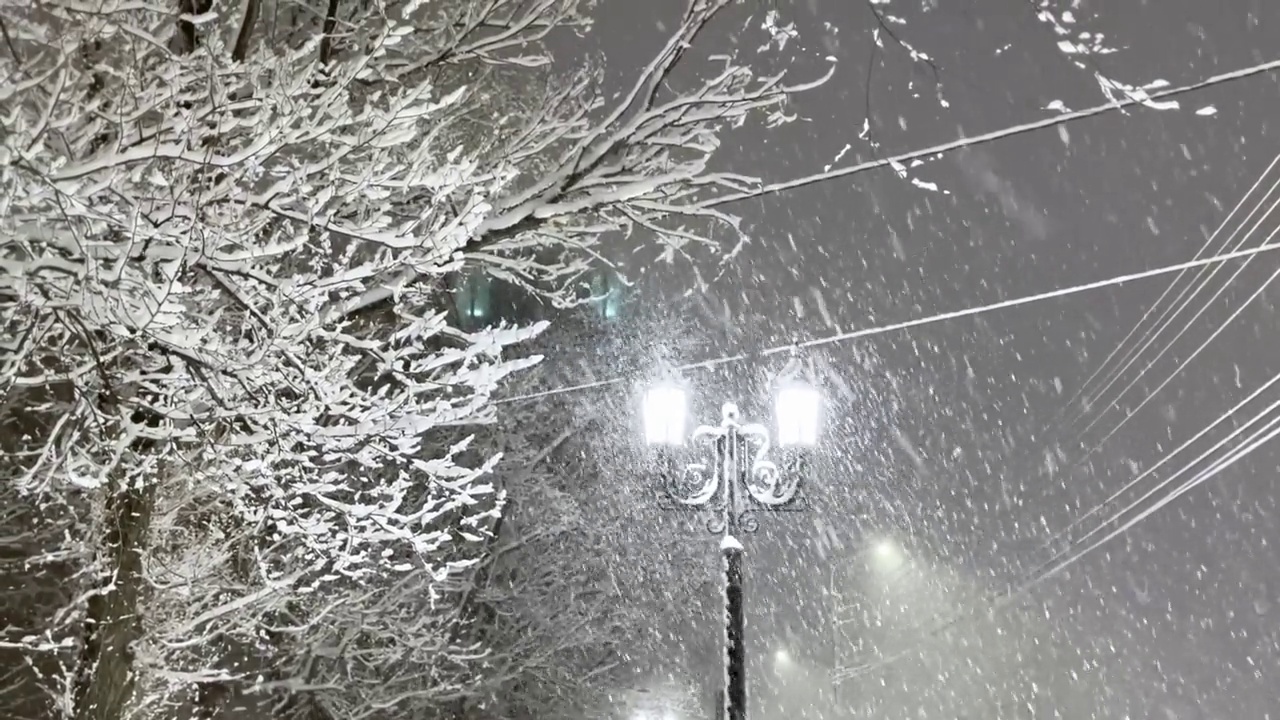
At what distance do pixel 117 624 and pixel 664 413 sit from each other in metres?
4.02

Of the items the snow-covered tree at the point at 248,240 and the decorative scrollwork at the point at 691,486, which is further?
the decorative scrollwork at the point at 691,486

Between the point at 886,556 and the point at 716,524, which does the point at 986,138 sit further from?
the point at 886,556

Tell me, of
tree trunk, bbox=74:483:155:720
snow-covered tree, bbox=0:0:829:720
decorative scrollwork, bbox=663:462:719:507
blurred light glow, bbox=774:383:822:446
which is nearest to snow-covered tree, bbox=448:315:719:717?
decorative scrollwork, bbox=663:462:719:507

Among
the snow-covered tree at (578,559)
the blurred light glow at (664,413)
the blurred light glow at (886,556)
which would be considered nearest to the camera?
the blurred light glow at (664,413)

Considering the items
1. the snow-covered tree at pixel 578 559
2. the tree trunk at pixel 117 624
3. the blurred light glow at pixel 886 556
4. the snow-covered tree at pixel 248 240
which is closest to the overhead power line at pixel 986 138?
the snow-covered tree at pixel 248 240

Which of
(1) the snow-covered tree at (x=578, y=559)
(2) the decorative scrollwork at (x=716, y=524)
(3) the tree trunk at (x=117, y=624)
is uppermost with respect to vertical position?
(1) the snow-covered tree at (x=578, y=559)

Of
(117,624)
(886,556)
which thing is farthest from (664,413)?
(886,556)

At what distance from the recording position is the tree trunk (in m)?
4.90

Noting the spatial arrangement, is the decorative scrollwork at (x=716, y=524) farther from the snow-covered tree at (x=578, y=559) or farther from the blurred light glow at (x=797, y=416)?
the snow-covered tree at (x=578, y=559)

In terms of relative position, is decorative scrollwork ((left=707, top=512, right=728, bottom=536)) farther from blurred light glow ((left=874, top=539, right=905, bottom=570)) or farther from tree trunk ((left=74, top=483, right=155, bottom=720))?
blurred light glow ((left=874, top=539, right=905, bottom=570))

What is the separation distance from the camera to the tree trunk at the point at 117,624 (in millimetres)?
4902

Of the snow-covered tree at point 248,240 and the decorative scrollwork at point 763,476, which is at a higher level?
the decorative scrollwork at point 763,476

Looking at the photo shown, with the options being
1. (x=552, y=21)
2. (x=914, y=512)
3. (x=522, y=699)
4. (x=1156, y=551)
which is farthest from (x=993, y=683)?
(x=552, y=21)

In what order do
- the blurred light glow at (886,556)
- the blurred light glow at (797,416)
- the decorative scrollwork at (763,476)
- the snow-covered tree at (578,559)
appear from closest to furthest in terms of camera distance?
the blurred light glow at (797,416) → the decorative scrollwork at (763,476) → the snow-covered tree at (578,559) → the blurred light glow at (886,556)
